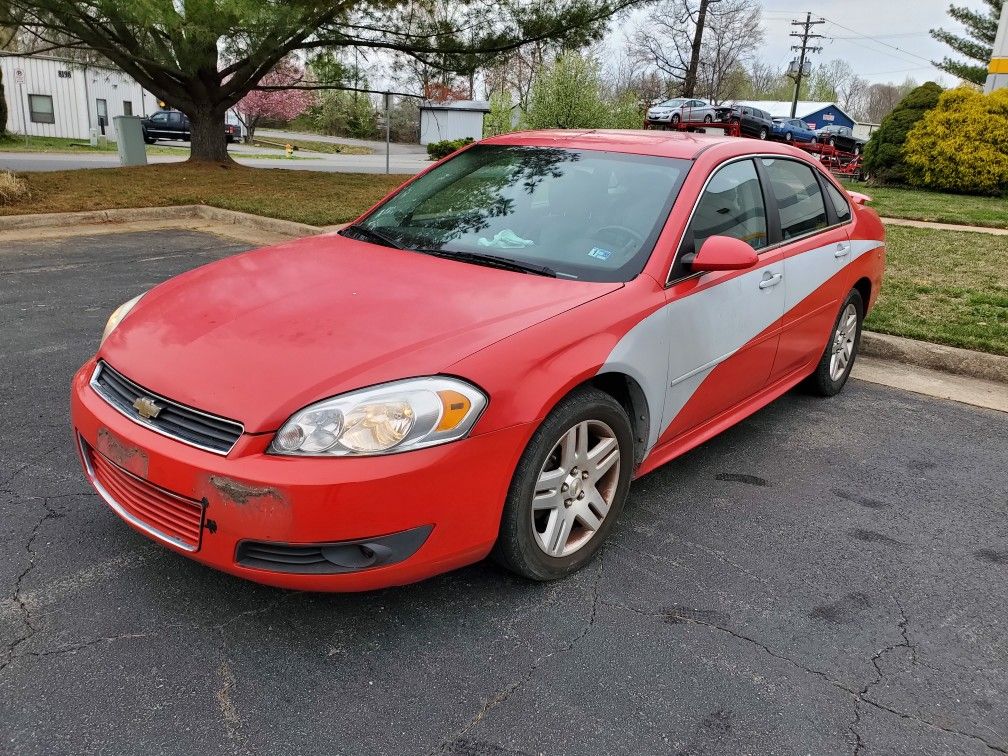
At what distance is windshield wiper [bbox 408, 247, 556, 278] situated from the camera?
3.10 meters

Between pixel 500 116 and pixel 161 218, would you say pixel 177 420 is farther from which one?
pixel 500 116

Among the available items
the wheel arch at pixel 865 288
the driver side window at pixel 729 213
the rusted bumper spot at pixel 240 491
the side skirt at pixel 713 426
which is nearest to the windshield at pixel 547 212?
the driver side window at pixel 729 213

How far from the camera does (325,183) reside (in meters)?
15.3

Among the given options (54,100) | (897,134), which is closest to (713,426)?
(897,134)

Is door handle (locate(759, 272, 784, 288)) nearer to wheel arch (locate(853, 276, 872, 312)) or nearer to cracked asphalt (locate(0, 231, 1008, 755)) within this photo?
cracked asphalt (locate(0, 231, 1008, 755))

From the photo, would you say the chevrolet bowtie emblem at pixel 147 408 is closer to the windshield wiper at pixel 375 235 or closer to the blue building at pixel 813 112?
the windshield wiper at pixel 375 235

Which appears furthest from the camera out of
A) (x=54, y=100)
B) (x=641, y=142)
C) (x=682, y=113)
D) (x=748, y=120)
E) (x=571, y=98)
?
(x=54, y=100)

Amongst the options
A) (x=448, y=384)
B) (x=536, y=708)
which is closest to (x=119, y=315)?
(x=448, y=384)

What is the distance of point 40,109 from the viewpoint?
37344 mm

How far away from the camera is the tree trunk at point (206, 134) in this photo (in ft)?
53.6

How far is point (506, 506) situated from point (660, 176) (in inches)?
68.9

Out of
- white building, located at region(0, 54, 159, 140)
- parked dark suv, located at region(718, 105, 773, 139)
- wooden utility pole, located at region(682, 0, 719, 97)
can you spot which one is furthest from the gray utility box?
wooden utility pole, located at region(682, 0, 719, 97)

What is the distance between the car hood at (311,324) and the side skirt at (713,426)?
0.81m

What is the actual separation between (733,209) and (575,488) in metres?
1.67
